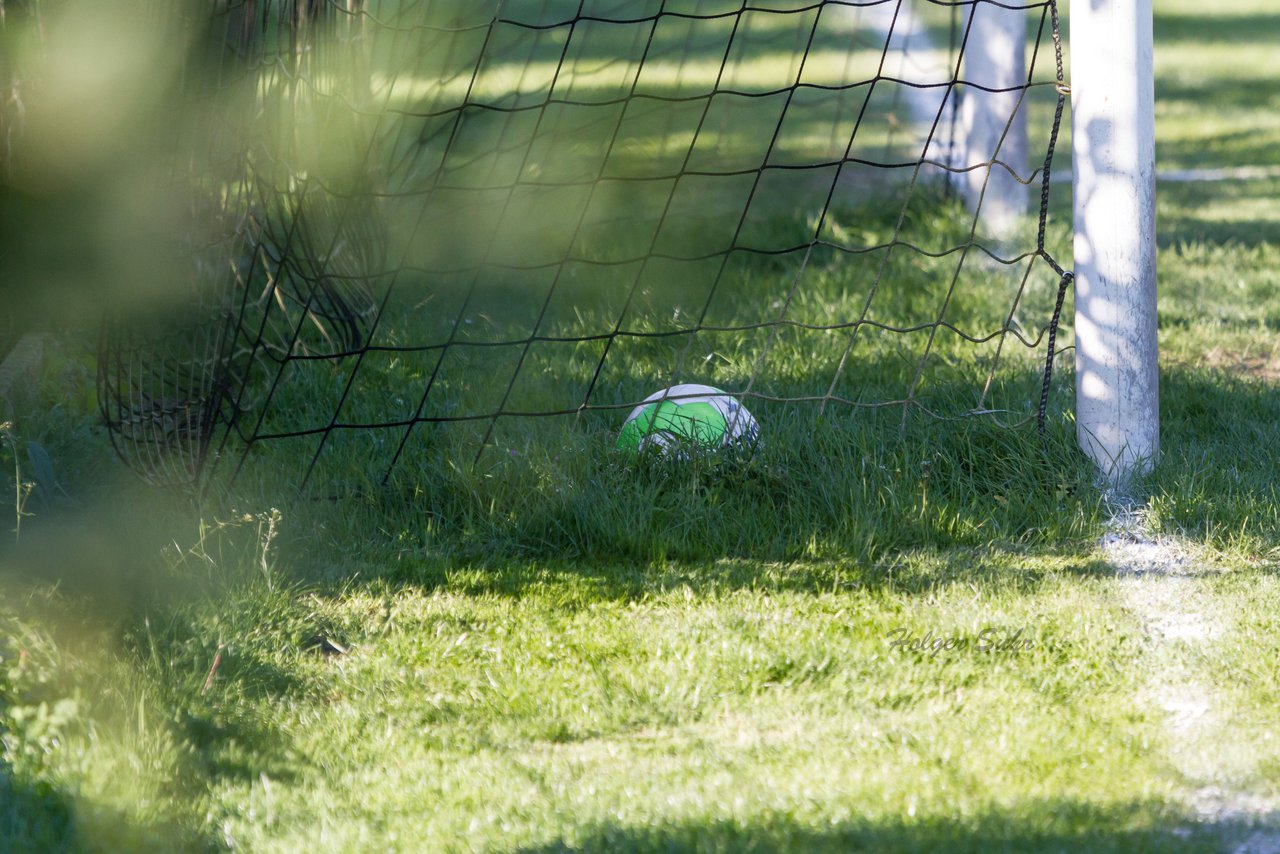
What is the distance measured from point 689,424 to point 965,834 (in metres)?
1.63

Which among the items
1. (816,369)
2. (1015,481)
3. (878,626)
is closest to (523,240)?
(816,369)

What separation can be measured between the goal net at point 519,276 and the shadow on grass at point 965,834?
4.57 feet

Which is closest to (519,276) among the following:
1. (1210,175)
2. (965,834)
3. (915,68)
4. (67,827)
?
(67,827)

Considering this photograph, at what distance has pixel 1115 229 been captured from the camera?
3.12 m

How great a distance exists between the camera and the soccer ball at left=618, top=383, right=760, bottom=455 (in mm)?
3430

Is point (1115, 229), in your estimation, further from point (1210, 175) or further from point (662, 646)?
point (1210, 175)

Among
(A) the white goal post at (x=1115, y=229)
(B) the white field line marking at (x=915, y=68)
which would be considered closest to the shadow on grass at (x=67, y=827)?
(A) the white goal post at (x=1115, y=229)

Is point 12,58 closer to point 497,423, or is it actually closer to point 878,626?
point 497,423

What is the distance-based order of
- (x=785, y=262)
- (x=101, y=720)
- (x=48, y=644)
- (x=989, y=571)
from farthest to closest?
(x=785, y=262)
(x=989, y=571)
(x=48, y=644)
(x=101, y=720)

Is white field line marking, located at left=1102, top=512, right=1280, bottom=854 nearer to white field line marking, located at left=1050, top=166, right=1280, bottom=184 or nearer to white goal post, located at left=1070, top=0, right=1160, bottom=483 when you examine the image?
white goal post, located at left=1070, top=0, right=1160, bottom=483

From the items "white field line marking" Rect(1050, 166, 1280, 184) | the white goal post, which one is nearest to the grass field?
the white goal post

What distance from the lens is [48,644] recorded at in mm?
→ 2518

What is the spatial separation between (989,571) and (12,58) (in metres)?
2.80

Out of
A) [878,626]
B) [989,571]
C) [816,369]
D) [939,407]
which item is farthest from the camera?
[816,369]
